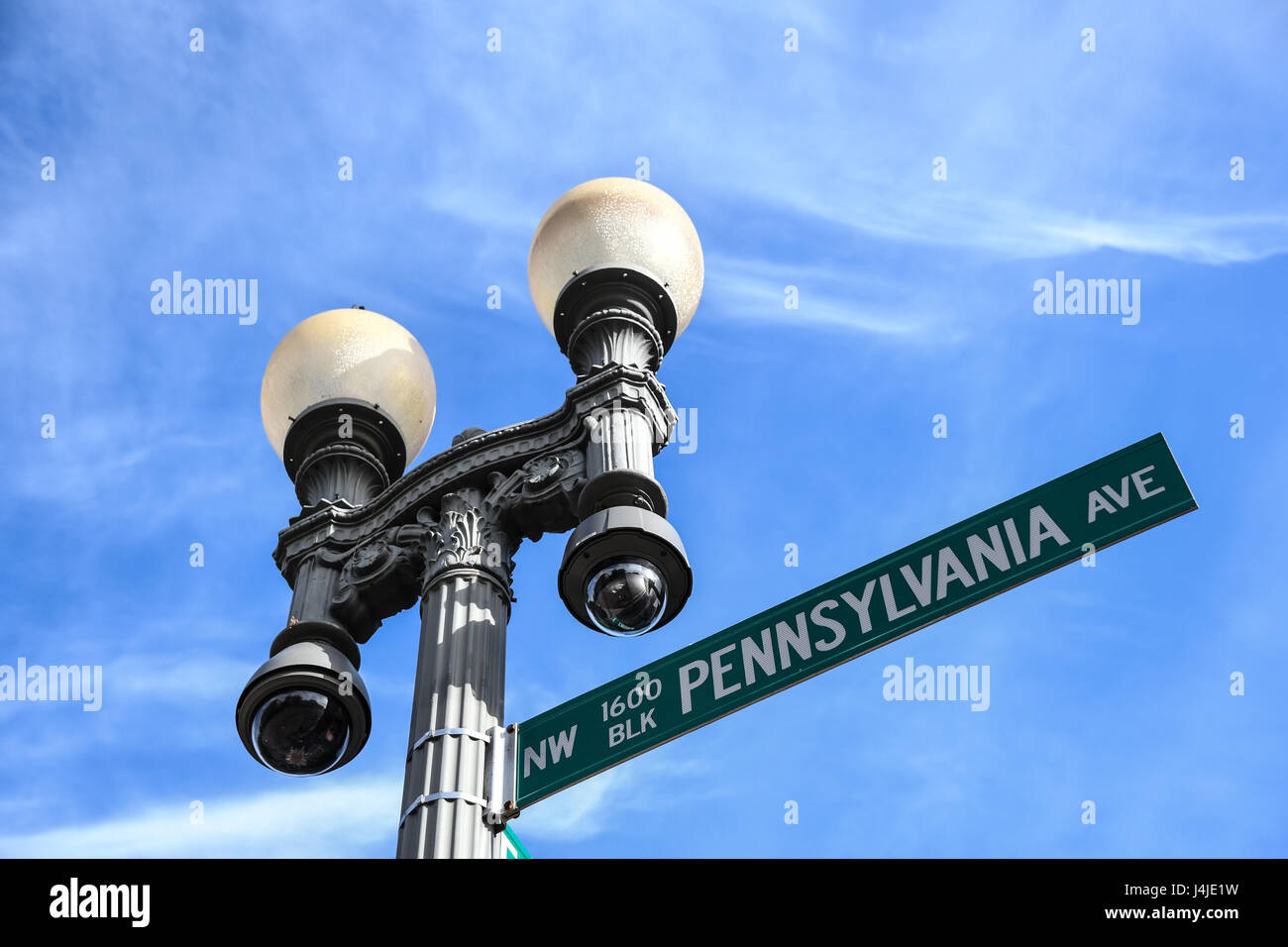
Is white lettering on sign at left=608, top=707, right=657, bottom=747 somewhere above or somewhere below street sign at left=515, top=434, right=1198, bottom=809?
below

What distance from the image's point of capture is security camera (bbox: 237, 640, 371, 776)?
565 cm

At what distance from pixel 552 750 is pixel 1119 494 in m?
2.09

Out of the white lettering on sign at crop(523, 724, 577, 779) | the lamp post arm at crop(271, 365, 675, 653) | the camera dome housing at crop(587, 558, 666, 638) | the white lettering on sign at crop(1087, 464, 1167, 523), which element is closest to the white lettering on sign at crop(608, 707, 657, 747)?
the white lettering on sign at crop(523, 724, 577, 779)

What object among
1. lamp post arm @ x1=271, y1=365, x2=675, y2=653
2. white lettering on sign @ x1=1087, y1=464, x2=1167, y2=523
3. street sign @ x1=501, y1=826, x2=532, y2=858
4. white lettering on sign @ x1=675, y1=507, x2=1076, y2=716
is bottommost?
street sign @ x1=501, y1=826, x2=532, y2=858

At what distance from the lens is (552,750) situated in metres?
5.21

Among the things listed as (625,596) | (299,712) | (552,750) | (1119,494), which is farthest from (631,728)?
(1119,494)


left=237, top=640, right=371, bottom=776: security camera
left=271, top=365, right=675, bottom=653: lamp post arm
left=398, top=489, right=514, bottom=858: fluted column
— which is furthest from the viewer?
left=271, top=365, right=675, bottom=653: lamp post arm

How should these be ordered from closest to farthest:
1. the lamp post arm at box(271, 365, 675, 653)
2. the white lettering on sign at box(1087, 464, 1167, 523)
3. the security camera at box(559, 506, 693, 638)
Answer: the white lettering on sign at box(1087, 464, 1167, 523) → the security camera at box(559, 506, 693, 638) → the lamp post arm at box(271, 365, 675, 653)

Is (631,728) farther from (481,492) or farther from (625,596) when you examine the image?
(481,492)

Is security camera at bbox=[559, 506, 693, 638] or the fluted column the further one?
security camera at bbox=[559, 506, 693, 638]

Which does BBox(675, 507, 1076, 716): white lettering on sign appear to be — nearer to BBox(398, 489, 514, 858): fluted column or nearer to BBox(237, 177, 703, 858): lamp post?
BBox(237, 177, 703, 858): lamp post

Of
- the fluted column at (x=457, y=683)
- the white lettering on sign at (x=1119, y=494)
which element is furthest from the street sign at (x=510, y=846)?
the white lettering on sign at (x=1119, y=494)
